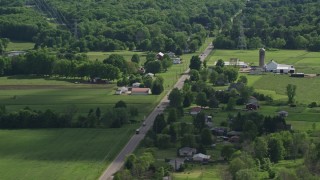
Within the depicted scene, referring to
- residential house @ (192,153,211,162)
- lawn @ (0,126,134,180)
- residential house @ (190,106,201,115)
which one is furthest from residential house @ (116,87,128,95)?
residential house @ (192,153,211,162)

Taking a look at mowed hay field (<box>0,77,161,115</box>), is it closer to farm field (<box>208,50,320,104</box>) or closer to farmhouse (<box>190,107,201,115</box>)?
farmhouse (<box>190,107,201,115</box>)

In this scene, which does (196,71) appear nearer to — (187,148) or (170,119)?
(170,119)

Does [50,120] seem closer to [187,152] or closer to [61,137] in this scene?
[61,137]

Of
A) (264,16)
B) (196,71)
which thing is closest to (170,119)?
(196,71)

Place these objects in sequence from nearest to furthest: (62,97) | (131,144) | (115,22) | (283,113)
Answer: (131,144) → (283,113) → (62,97) → (115,22)

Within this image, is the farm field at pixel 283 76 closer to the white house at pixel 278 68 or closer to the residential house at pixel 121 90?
the white house at pixel 278 68

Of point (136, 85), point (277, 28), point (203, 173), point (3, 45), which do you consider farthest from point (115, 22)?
point (203, 173)
